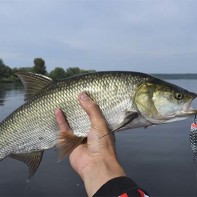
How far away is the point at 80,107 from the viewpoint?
4844mm

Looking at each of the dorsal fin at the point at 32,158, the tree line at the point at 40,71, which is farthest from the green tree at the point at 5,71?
the dorsal fin at the point at 32,158

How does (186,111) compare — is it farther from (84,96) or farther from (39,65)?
(39,65)

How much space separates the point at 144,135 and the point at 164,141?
2.14 metres

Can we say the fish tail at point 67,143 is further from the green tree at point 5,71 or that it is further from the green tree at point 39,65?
the green tree at point 5,71

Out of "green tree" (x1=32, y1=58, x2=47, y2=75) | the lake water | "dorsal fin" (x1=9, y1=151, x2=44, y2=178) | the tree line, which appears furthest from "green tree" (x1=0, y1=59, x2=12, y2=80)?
"dorsal fin" (x1=9, y1=151, x2=44, y2=178)

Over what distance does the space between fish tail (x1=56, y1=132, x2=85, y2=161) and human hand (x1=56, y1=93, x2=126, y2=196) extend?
77 mm

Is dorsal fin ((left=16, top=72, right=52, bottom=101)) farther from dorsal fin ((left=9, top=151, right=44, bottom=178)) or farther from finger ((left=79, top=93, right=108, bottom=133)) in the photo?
dorsal fin ((left=9, top=151, right=44, bottom=178))

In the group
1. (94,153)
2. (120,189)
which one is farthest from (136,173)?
(120,189)

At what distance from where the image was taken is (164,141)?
19375 mm

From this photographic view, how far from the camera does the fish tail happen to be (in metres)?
4.71

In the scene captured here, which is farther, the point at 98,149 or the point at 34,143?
the point at 34,143

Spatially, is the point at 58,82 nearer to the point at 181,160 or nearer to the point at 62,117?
the point at 62,117

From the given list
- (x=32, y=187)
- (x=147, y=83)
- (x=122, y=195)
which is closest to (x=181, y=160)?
(x=32, y=187)

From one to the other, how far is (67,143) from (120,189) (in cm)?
144
